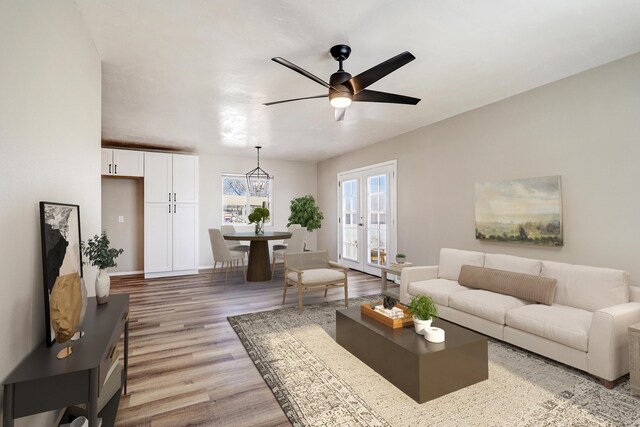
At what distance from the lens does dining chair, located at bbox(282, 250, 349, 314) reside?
13.0 feet

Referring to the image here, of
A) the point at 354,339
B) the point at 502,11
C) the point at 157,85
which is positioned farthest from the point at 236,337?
the point at 502,11

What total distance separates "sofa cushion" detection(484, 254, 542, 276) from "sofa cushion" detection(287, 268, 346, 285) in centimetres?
176

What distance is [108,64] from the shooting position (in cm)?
289

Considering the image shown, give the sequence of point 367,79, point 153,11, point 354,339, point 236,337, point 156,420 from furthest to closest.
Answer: point 236,337, point 354,339, point 367,79, point 153,11, point 156,420

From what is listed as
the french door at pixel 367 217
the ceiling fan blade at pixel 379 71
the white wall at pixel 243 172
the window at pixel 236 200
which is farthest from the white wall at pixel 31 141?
the window at pixel 236 200

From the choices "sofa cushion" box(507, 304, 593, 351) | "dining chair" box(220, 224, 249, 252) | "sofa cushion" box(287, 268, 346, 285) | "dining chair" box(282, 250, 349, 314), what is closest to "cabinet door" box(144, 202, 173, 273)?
"dining chair" box(220, 224, 249, 252)

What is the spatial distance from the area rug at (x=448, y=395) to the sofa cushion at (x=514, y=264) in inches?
33.1

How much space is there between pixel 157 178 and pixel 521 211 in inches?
Result: 239

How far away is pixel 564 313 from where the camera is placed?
8.60ft

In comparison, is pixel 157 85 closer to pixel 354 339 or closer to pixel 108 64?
pixel 108 64

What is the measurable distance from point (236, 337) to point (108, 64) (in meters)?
2.87

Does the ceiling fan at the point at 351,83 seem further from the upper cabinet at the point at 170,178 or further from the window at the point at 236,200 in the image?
the window at the point at 236,200

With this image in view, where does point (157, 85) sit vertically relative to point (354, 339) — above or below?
above

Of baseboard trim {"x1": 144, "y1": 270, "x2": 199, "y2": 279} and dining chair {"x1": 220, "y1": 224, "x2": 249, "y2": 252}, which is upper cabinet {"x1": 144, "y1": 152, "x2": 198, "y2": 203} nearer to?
dining chair {"x1": 220, "y1": 224, "x2": 249, "y2": 252}
